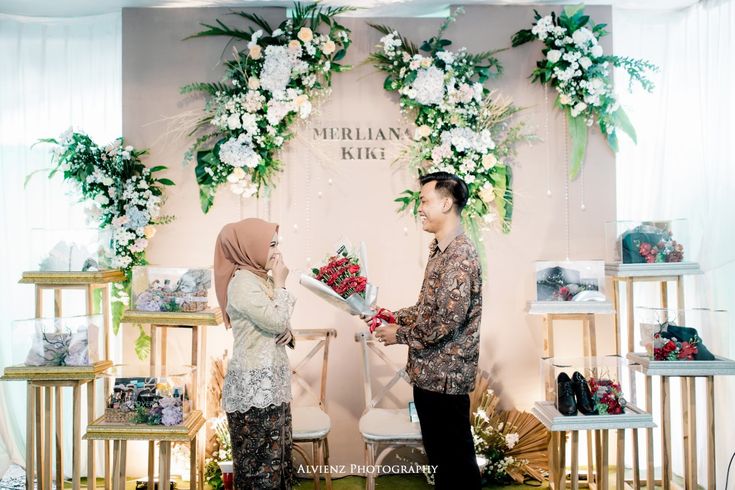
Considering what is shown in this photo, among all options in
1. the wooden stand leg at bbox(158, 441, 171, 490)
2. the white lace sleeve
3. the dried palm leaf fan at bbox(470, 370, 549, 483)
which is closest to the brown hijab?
the white lace sleeve

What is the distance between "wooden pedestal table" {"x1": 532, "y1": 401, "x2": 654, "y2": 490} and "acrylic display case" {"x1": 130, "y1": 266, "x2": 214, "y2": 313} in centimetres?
205

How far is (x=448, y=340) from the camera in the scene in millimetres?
2900

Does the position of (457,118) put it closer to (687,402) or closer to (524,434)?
(524,434)

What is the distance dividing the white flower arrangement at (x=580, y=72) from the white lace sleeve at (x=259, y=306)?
249 cm

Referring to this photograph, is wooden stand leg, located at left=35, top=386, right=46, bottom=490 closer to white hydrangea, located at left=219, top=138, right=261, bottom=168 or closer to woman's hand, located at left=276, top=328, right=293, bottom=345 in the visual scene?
woman's hand, located at left=276, top=328, right=293, bottom=345

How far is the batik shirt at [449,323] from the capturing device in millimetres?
2811

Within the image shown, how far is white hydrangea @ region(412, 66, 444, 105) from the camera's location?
13.6 feet

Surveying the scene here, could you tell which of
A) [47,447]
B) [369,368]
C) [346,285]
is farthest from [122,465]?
[369,368]

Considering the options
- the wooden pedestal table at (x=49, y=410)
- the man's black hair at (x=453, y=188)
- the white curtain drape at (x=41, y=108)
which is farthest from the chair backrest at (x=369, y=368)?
the white curtain drape at (x=41, y=108)

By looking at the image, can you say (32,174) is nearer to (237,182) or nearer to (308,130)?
(237,182)

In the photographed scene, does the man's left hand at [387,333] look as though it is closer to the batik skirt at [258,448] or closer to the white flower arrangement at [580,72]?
the batik skirt at [258,448]

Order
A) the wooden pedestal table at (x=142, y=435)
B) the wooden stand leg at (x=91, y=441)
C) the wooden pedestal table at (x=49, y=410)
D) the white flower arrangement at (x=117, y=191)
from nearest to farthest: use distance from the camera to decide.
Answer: the wooden pedestal table at (x=142, y=435)
the wooden pedestal table at (x=49, y=410)
the wooden stand leg at (x=91, y=441)
the white flower arrangement at (x=117, y=191)

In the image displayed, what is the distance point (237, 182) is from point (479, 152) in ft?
5.42

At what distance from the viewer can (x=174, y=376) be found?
321cm
